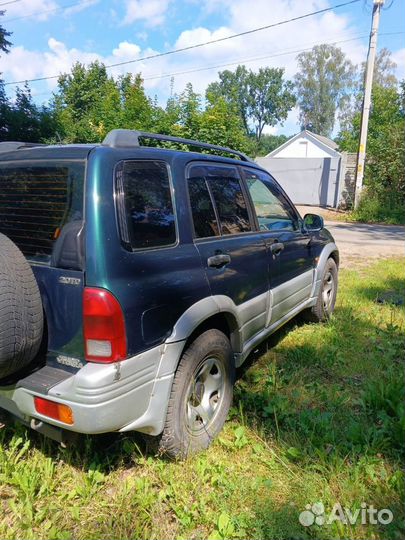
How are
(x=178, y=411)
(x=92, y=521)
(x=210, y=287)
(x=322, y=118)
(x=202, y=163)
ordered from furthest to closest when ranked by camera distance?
(x=322, y=118) → (x=202, y=163) → (x=210, y=287) → (x=178, y=411) → (x=92, y=521)

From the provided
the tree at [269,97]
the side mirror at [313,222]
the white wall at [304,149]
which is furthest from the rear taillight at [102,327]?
the tree at [269,97]

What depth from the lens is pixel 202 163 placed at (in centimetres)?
279

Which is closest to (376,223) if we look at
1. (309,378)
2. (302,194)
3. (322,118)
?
(302,194)

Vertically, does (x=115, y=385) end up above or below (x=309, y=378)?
above

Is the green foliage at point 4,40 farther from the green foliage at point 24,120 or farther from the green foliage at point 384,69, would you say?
the green foliage at point 384,69

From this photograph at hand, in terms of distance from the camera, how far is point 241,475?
7.79ft

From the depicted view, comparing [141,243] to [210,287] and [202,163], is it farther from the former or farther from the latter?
[202,163]

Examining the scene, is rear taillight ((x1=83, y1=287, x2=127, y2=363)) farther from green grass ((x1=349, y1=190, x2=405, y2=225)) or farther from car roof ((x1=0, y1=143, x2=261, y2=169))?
green grass ((x1=349, y1=190, x2=405, y2=225))

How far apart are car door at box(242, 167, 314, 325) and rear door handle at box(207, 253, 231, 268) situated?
0.69 meters

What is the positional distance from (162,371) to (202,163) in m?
1.42

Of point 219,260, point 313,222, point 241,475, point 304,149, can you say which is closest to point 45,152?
point 219,260

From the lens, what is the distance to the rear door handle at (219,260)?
2545mm

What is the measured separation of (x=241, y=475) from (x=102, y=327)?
124cm

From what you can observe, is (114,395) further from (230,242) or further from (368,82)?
(368,82)
